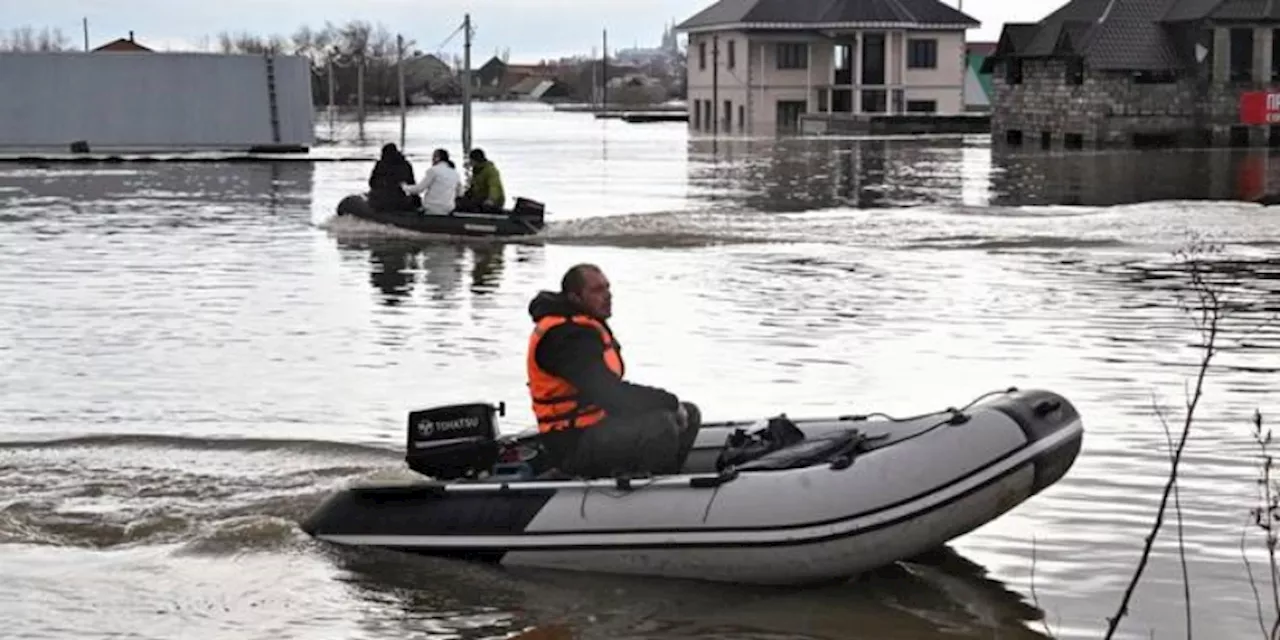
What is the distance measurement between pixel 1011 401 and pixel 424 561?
2.80 m

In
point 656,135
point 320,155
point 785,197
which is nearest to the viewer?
point 785,197

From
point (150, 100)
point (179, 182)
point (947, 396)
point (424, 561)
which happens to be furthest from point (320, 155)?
point (424, 561)

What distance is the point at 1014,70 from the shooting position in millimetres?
77938

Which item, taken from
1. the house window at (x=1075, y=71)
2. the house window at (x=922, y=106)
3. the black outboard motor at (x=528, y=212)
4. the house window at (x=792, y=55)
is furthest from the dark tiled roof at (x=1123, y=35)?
the black outboard motor at (x=528, y=212)

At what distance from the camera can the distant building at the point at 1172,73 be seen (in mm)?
69062

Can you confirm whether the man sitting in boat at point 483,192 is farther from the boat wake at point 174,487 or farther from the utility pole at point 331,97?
the utility pole at point 331,97

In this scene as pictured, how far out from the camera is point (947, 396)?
547 inches

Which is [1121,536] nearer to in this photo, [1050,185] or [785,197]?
[785,197]

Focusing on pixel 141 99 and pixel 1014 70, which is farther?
pixel 1014 70

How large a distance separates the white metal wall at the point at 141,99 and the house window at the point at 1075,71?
27.9m

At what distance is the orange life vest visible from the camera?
9.27m

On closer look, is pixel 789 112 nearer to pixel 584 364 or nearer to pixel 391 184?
pixel 391 184

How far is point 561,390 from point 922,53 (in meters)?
84.7

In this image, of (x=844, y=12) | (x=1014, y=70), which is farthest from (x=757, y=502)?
(x=844, y=12)
